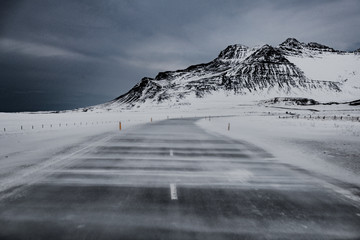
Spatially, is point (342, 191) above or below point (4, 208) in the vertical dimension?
below

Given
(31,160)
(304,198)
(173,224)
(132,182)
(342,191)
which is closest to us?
(173,224)

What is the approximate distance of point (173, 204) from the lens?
5.61 m

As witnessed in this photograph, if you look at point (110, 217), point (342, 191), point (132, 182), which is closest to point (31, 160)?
point (132, 182)

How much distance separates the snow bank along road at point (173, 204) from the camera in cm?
441

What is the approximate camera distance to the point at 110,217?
→ 4895mm

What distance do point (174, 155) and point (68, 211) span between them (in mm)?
6866

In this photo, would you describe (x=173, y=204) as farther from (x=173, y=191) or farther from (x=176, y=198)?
(x=173, y=191)

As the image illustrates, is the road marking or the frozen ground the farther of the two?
the road marking

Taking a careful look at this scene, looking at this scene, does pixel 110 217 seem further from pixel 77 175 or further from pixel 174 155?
pixel 174 155

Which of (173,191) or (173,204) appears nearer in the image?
(173,204)

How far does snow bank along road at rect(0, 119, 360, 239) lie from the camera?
441 centimetres

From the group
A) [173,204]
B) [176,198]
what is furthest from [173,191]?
[173,204]

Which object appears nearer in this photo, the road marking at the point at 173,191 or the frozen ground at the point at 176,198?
the frozen ground at the point at 176,198

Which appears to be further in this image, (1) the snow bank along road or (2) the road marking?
(2) the road marking
